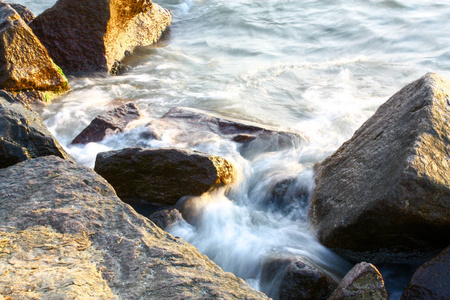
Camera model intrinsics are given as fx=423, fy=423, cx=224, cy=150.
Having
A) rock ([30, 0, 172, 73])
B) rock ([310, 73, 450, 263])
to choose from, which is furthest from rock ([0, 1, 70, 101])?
rock ([310, 73, 450, 263])

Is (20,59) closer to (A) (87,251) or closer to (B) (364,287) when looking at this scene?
(A) (87,251)

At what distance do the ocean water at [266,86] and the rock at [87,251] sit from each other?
106 centimetres

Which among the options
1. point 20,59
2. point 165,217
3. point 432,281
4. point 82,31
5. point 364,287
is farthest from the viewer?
point 82,31

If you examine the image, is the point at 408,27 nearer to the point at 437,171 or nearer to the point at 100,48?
the point at 100,48

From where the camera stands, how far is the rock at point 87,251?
6.12 feet

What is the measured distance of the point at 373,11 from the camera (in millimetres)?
10391

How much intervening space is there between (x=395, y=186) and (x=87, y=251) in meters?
1.94

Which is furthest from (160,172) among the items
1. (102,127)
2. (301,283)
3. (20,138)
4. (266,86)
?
(266,86)

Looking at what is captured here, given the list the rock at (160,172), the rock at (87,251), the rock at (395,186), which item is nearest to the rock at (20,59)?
the rock at (160,172)

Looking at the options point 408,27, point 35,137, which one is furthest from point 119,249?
point 408,27

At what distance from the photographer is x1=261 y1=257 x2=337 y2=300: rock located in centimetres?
279

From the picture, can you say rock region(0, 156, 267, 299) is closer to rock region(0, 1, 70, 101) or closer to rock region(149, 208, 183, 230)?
rock region(149, 208, 183, 230)

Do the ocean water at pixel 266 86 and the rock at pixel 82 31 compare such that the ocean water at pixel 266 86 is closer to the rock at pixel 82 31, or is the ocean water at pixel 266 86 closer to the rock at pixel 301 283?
the rock at pixel 301 283

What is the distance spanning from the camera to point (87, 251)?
2.10 meters
